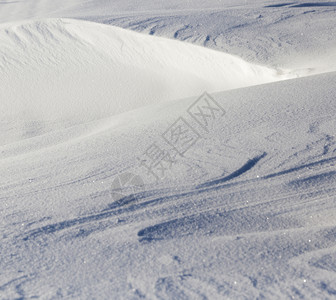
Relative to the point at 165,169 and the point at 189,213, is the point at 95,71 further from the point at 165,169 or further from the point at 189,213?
the point at 189,213

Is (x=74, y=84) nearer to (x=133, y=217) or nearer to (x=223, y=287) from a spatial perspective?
(x=133, y=217)

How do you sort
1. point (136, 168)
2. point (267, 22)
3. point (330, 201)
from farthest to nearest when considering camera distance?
point (267, 22)
point (136, 168)
point (330, 201)

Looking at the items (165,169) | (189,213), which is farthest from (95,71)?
(189,213)

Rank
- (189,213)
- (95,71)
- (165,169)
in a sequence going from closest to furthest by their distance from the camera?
(189,213)
(165,169)
(95,71)

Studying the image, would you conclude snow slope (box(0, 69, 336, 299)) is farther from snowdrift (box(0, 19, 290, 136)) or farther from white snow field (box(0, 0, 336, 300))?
snowdrift (box(0, 19, 290, 136))

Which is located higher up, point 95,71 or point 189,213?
point 95,71

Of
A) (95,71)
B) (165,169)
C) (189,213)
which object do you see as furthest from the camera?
(95,71)

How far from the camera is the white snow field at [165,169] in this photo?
1595 mm

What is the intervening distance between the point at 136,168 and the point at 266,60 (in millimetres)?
2221

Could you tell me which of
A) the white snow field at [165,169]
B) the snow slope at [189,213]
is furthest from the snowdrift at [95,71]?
the snow slope at [189,213]

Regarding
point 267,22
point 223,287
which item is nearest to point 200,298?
point 223,287

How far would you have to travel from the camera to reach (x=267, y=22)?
14.9ft

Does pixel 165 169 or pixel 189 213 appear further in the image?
pixel 165 169

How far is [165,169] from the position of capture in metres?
2.22
